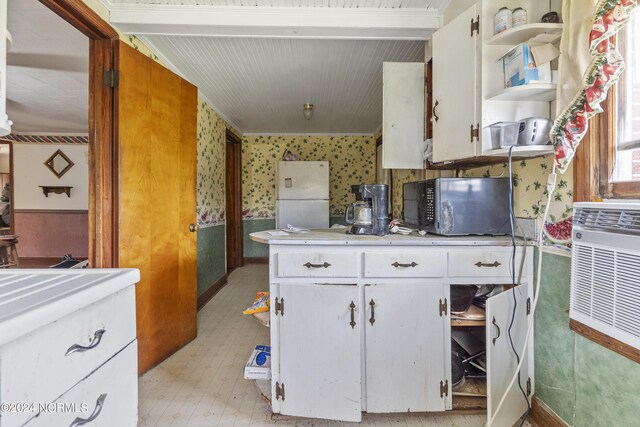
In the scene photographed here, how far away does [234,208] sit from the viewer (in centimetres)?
460

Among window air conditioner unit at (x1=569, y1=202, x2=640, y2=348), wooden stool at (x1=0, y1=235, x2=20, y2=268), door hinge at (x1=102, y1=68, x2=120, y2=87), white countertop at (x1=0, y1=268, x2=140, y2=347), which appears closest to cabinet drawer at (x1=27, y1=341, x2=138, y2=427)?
white countertop at (x1=0, y1=268, x2=140, y2=347)

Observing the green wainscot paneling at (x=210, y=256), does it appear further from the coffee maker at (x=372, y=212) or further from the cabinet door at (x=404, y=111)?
the cabinet door at (x=404, y=111)

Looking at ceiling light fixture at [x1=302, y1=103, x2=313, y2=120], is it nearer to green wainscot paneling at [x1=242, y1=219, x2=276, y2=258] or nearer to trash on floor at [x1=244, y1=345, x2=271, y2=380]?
green wainscot paneling at [x1=242, y1=219, x2=276, y2=258]

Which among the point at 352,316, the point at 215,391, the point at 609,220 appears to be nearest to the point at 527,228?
the point at 609,220

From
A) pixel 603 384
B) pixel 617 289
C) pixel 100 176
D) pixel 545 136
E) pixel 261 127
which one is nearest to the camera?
pixel 617 289

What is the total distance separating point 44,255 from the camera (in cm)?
500

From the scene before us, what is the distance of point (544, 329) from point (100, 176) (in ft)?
8.18

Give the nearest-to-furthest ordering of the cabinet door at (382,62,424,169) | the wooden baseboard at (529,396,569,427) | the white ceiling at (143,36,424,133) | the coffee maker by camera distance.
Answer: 1. the wooden baseboard at (529,396,569,427)
2. the coffee maker
3. the cabinet door at (382,62,424,169)
4. the white ceiling at (143,36,424,133)

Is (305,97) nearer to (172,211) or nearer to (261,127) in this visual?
(261,127)

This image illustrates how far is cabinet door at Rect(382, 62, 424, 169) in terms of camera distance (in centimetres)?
183

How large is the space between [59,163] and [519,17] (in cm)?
668

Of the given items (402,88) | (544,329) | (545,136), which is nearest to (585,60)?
(545,136)

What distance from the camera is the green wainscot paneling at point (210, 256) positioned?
3.15 meters

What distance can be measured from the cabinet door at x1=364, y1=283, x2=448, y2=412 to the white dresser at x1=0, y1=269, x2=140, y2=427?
974mm
